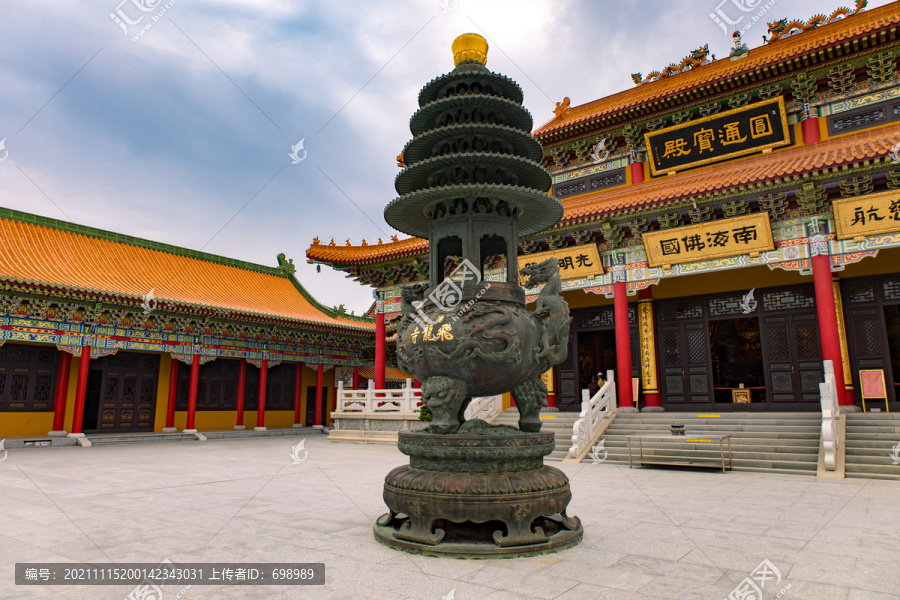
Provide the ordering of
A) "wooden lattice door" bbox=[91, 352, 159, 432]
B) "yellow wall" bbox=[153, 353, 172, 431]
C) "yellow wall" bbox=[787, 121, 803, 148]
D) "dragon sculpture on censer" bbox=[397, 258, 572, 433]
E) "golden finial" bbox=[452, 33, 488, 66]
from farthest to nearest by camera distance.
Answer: "yellow wall" bbox=[153, 353, 172, 431] → "wooden lattice door" bbox=[91, 352, 159, 432] → "yellow wall" bbox=[787, 121, 803, 148] → "golden finial" bbox=[452, 33, 488, 66] → "dragon sculpture on censer" bbox=[397, 258, 572, 433]

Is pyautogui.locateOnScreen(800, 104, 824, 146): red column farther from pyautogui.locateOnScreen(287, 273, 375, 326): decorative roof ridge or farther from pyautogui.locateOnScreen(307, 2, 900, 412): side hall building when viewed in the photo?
pyautogui.locateOnScreen(287, 273, 375, 326): decorative roof ridge

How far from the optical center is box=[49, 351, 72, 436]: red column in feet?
49.3

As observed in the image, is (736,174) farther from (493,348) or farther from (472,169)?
(493,348)

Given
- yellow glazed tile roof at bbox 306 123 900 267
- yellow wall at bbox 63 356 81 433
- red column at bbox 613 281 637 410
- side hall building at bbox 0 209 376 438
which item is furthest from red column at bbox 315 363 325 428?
red column at bbox 613 281 637 410

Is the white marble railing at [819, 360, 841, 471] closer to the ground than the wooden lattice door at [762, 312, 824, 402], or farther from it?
closer to the ground

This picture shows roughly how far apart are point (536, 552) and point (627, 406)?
919 centimetres

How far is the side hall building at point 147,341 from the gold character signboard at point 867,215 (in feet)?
50.1

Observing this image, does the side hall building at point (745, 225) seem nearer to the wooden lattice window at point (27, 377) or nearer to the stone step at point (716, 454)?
the stone step at point (716, 454)

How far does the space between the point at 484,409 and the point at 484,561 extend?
34.0 ft

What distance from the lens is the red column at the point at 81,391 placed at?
567 inches

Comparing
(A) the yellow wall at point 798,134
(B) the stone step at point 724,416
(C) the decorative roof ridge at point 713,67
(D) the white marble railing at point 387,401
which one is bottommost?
(B) the stone step at point 724,416

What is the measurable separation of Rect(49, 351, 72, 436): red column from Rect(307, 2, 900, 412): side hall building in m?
10.5

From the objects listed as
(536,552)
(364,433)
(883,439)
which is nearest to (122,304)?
(364,433)

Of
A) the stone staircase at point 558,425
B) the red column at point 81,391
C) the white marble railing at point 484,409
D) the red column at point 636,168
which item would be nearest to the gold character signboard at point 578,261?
the red column at point 636,168
